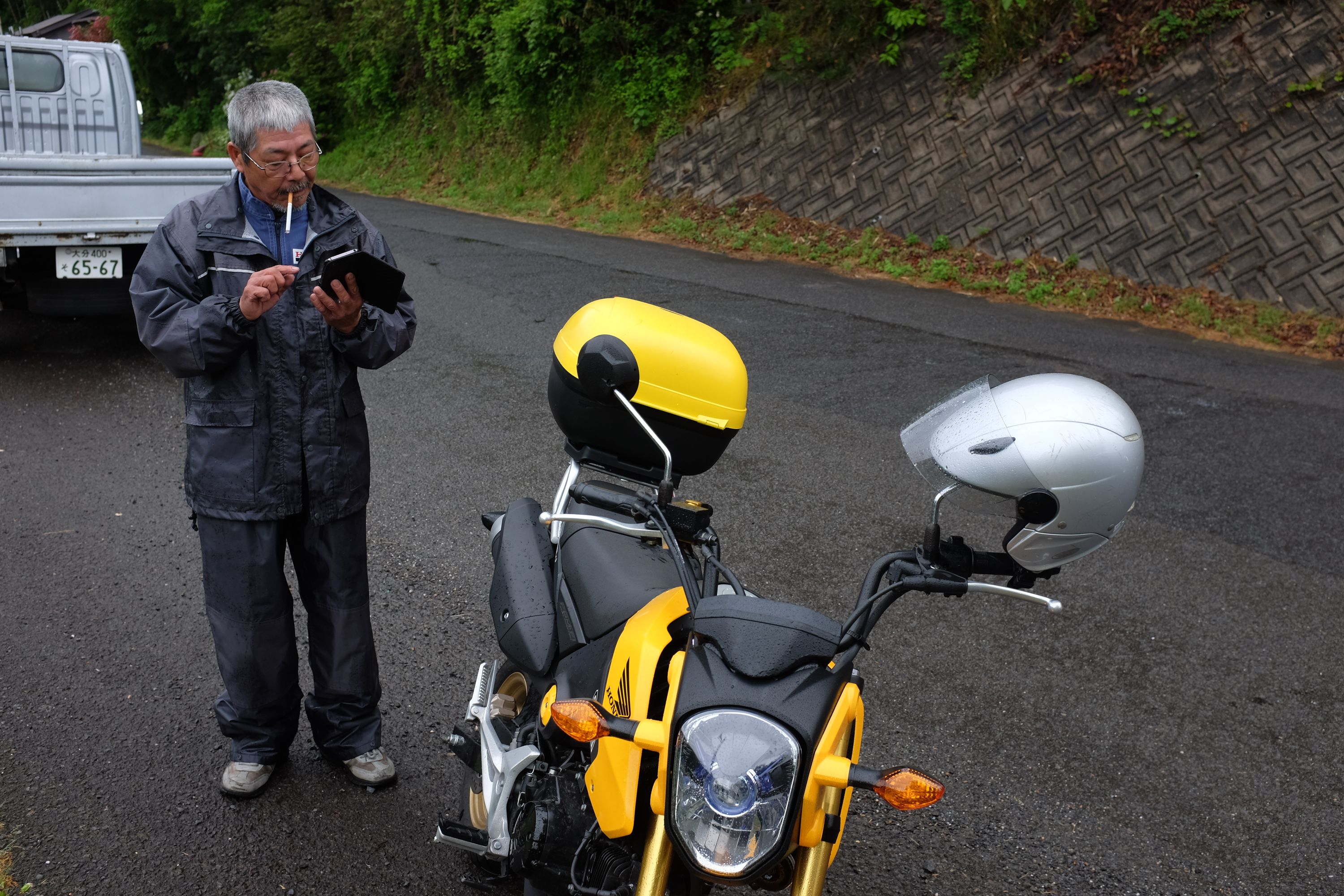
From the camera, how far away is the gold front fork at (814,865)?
72.0 inches

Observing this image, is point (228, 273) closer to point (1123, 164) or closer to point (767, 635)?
point (767, 635)

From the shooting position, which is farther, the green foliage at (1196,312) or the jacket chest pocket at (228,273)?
the green foliage at (1196,312)

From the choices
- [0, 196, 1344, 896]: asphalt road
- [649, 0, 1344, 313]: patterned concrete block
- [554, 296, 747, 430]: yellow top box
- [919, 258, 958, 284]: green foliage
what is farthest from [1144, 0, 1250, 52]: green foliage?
[554, 296, 747, 430]: yellow top box

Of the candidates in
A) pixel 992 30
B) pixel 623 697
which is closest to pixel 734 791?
pixel 623 697

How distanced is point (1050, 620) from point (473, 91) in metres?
19.7

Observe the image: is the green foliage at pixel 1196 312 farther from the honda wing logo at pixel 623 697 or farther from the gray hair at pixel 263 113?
the honda wing logo at pixel 623 697

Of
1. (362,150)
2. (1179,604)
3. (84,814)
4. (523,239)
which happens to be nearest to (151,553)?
(84,814)

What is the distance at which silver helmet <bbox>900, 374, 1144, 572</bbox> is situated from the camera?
1.81 meters

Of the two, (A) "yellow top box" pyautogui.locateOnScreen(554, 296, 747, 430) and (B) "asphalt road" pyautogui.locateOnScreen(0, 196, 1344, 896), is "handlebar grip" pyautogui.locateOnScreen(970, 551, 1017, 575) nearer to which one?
(A) "yellow top box" pyautogui.locateOnScreen(554, 296, 747, 430)

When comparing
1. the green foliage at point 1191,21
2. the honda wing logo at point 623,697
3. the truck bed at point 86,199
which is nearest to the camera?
the honda wing logo at point 623,697

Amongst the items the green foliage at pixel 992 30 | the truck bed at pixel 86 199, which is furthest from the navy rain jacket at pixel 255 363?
the green foliage at pixel 992 30

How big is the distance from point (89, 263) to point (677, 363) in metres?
5.61

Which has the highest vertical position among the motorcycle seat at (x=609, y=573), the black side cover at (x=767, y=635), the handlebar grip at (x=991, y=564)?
the handlebar grip at (x=991, y=564)

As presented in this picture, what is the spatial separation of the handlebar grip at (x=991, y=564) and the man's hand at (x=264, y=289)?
5.68ft
